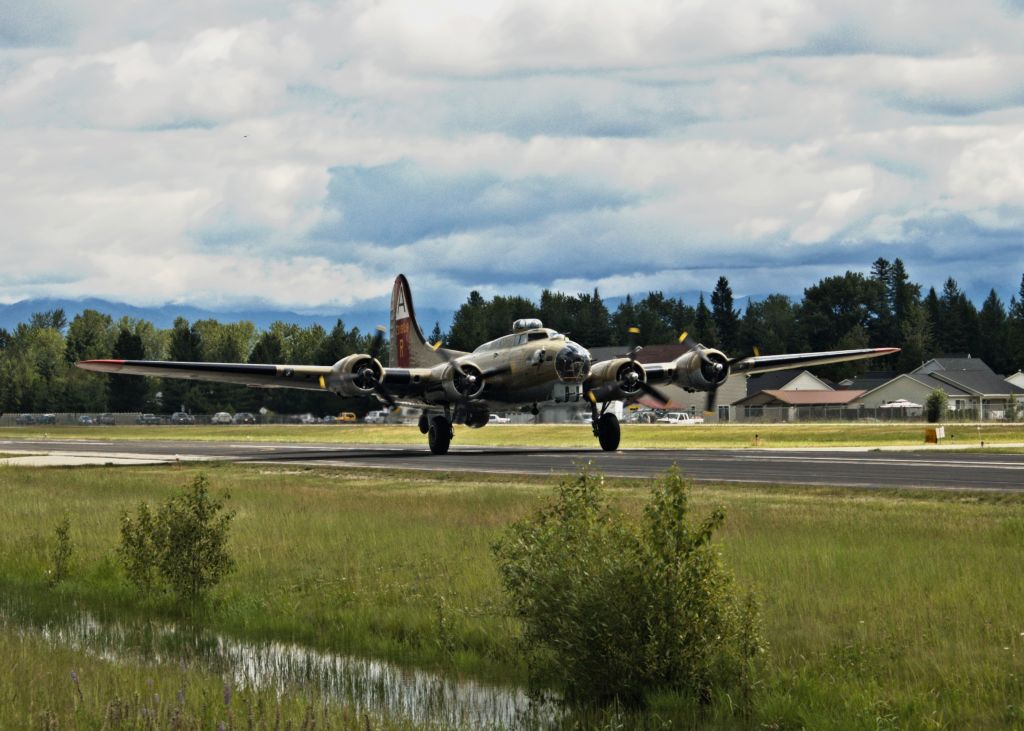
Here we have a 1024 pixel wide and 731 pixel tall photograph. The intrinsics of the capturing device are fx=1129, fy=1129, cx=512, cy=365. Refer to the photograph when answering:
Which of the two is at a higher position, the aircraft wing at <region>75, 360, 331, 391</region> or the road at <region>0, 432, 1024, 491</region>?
the aircraft wing at <region>75, 360, 331, 391</region>

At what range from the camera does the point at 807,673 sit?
497 inches

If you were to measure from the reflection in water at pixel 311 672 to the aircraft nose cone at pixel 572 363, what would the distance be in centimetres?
3619

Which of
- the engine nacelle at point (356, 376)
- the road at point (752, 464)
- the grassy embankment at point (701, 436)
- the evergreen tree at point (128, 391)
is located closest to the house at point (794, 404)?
the grassy embankment at point (701, 436)

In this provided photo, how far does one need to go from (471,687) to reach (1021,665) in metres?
6.25

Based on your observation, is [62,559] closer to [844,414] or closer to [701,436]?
[701,436]

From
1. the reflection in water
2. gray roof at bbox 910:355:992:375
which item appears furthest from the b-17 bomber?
gray roof at bbox 910:355:992:375

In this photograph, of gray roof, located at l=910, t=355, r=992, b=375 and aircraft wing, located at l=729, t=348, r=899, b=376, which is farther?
gray roof, located at l=910, t=355, r=992, b=375

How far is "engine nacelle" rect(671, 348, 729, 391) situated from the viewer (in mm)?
58594

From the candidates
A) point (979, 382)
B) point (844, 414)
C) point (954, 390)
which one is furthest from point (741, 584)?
point (979, 382)

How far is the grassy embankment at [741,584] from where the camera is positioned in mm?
12008

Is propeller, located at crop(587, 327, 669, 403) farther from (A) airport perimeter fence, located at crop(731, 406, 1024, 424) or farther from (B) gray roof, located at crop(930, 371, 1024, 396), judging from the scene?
(B) gray roof, located at crop(930, 371, 1024, 396)

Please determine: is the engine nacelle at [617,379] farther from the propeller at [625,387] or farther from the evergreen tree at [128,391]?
the evergreen tree at [128,391]

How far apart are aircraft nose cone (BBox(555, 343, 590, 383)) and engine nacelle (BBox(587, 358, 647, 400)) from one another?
2.62m

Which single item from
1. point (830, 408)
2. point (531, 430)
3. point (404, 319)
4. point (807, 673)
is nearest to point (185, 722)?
point (807, 673)
